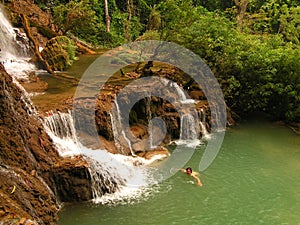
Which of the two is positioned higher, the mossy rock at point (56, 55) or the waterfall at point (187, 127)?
the mossy rock at point (56, 55)

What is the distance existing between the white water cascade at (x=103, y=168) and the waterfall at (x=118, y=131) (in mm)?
669

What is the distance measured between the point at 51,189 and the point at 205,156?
5718 mm

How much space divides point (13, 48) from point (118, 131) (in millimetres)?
7117

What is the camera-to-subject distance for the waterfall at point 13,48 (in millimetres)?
13892

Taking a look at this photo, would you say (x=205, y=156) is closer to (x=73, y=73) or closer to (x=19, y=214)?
(x=73, y=73)

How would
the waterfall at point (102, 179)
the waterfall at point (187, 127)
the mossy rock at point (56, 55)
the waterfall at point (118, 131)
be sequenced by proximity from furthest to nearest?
the mossy rock at point (56, 55)
the waterfall at point (187, 127)
the waterfall at point (118, 131)
the waterfall at point (102, 179)

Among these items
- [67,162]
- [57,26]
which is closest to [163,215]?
[67,162]

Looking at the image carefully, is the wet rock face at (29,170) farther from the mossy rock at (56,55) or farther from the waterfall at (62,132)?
the mossy rock at (56,55)

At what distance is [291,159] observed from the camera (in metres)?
12.2

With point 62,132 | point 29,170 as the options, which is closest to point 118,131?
point 62,132

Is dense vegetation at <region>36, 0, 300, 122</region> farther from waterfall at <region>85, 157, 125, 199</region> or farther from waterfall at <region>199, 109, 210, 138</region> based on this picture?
waterfall at <region>85, 157, 125, 199</region>

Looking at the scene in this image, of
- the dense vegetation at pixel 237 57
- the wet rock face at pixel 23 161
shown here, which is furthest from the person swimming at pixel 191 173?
the dense vegetation at pixel 237 57

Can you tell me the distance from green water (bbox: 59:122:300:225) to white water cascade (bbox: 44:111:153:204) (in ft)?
1.36

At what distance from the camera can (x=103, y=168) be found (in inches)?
362
